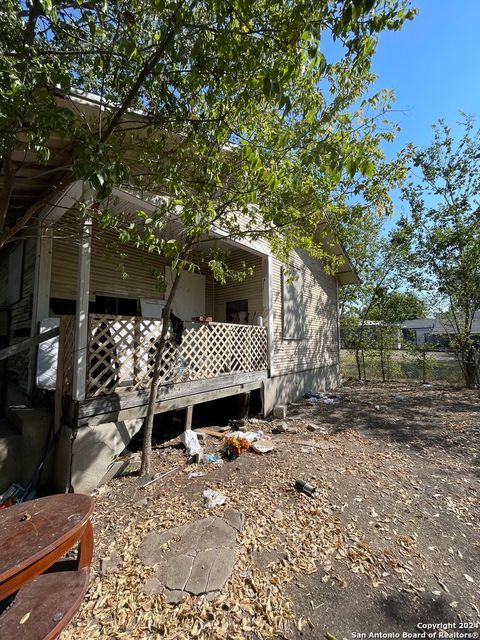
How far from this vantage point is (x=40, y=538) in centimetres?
198

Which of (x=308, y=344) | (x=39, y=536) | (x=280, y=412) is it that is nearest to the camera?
(x=39, y=536)

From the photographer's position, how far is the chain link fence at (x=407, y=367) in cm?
1366

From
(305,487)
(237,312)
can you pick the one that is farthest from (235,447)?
(237,312)

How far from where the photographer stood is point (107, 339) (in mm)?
4449

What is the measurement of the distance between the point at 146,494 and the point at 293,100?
554 cm

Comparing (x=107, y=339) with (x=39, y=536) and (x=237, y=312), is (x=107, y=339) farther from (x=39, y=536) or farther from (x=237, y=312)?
(x=237, y=312)

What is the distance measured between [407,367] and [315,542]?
13289mm

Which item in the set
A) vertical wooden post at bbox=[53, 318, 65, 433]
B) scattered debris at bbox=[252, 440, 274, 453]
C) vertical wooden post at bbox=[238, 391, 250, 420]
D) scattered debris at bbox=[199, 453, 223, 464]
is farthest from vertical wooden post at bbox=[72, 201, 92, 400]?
vertical wooden post at bbox=[238, 391, 250, 420]

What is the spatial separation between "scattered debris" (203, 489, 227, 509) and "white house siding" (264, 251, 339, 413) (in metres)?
3.91

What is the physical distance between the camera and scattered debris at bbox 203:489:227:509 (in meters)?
3.73

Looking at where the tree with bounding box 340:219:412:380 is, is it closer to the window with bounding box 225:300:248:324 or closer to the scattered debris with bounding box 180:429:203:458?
the window with bounding box 225:300:248:324

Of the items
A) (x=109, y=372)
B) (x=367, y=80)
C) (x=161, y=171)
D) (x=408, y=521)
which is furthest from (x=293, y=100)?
(x=408, y=521)

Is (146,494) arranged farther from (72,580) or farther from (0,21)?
(0,21)

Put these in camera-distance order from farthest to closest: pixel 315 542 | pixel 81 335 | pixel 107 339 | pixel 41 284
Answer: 1. pixel 41 284
2. pixel 107 339
3. pixel 81 335
4. pixel 315 542
